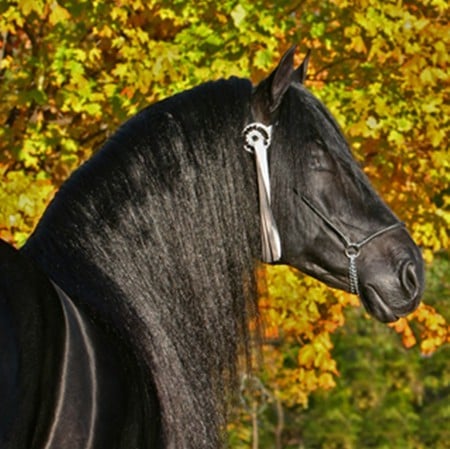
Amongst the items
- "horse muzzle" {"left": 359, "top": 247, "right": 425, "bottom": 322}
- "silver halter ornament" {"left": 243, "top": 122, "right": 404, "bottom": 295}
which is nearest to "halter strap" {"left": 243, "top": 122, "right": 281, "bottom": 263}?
"silver halter ornament" {"left": 243, "top": 122, "right": 404, "bottom": 295}

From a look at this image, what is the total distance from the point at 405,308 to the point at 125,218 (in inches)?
35.7

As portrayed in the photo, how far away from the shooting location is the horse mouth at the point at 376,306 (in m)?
3.53

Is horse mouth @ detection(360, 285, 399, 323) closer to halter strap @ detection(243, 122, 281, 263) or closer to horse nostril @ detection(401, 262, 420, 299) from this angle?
horse nostril @ detection(401, 262, 420, 299)

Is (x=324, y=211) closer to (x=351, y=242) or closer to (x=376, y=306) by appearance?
(x=351, y=242)

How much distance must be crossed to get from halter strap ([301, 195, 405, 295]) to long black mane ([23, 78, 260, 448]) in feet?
0.74

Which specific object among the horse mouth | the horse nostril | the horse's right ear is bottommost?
the horse mouth

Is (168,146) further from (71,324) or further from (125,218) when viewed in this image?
(71,324)

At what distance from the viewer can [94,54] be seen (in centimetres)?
810

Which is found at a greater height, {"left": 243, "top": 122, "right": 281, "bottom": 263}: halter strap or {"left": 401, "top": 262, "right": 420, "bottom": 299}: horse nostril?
{"left": 243, "top": 122, "right": 281, "bottom": 263}: halter strap

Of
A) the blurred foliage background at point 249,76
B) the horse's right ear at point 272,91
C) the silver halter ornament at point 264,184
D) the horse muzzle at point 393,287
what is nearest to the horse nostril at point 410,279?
the horse muzzle at point 393,287

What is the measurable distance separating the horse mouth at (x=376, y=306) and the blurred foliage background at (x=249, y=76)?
146 inches

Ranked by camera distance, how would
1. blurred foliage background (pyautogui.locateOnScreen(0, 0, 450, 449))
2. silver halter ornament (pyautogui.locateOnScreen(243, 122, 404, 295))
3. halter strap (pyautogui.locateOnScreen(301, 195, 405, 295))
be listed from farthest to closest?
blurred foliage background (pyautogui.locateOnScreen(0, 0, 450, 449)) < halter strap (pyautogui.locateOnScreen(301, 195, 405, 295)) < silver halter ornament (pyautogui.locateOnScreen(243, 122, 404, 295))

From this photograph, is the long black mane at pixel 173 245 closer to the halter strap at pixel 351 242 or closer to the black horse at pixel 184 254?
the black horse at pixel 184 254

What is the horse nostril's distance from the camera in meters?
3.51
